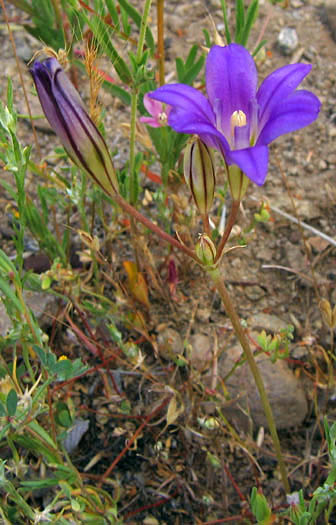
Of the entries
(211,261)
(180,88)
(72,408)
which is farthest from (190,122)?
(72,408)

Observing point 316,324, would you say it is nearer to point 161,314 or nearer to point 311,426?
point 311,426

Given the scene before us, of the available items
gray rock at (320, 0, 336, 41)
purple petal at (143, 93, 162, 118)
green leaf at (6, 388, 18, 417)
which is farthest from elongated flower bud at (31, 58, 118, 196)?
gray rock at (320, 0, 336, 41)

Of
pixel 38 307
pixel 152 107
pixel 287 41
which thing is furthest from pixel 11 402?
pixel 287 41

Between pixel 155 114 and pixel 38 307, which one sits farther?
pixel 38 307

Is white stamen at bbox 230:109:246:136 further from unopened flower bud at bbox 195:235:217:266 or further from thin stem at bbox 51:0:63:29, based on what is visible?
thin stem at bbox 51:0:63:29

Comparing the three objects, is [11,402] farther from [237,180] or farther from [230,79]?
[230,79]

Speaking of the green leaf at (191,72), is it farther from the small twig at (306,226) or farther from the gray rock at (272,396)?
the gray rock at (272,396)
